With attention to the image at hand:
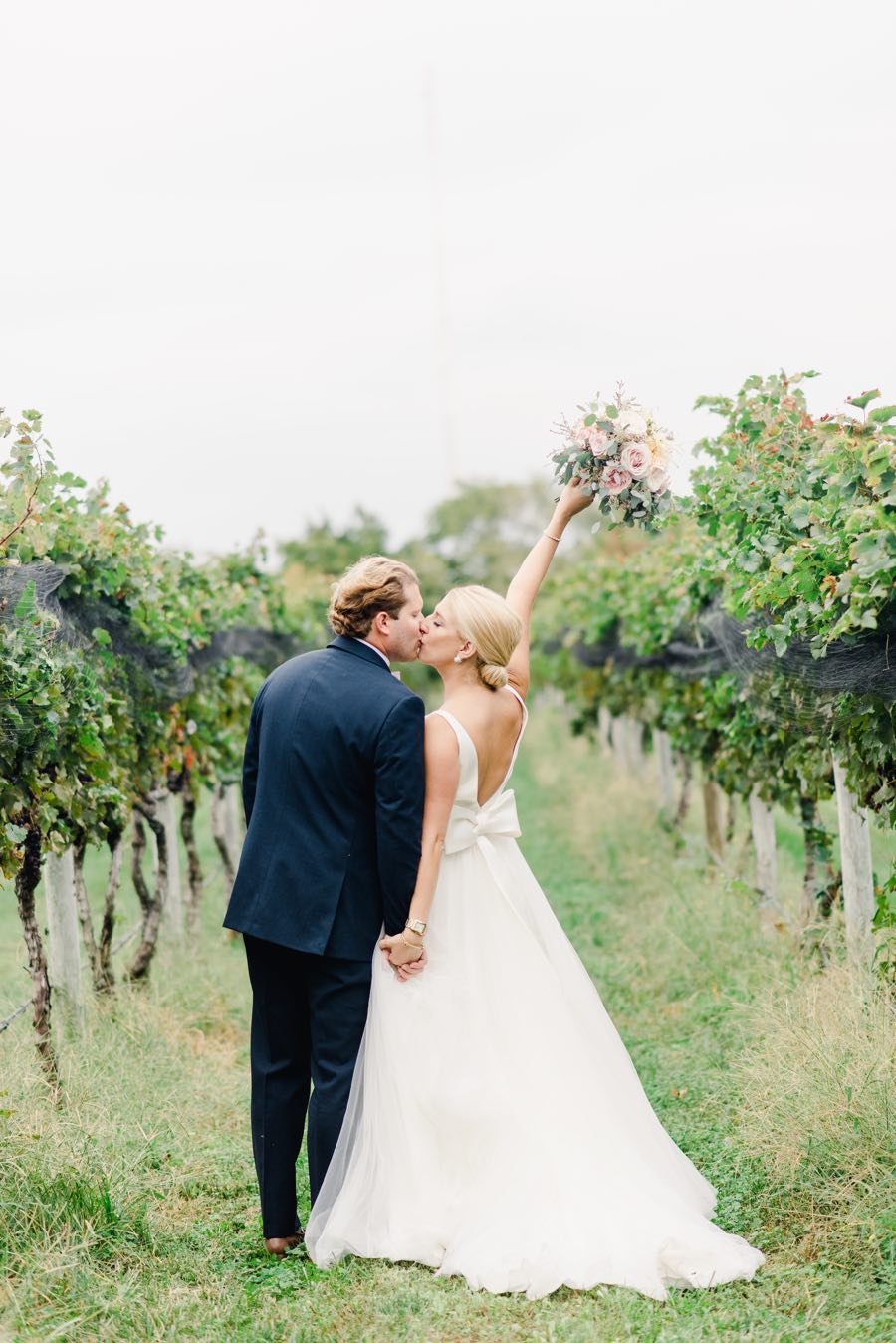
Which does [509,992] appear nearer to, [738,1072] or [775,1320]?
[775,1320]

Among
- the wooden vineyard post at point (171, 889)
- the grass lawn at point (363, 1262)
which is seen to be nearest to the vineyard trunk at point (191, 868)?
the wooden vineyard post at point (171, 889)

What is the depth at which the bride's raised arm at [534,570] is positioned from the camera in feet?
14.9

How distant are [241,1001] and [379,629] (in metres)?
3.56

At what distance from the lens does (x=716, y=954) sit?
7.59 m

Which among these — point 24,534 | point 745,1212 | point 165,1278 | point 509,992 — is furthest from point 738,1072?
point 24,534

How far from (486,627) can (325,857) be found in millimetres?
861

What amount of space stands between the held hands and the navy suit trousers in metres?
0.09

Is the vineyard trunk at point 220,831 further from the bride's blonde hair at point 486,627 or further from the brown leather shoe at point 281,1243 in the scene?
the bride's blonde hair at point 486,627

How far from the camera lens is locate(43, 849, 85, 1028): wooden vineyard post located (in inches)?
237

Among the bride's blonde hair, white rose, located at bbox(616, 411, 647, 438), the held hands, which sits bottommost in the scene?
the held hands

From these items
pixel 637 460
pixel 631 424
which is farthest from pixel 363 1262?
pixel 631 424

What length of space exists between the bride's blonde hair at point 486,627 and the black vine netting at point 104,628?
1.46 meters

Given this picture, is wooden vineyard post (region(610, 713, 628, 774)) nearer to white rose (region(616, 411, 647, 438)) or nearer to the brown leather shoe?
white rose (region(616, 411, 647, 438))

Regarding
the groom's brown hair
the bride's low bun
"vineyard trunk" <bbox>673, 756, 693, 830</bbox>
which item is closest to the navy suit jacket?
the groom's brown hair
